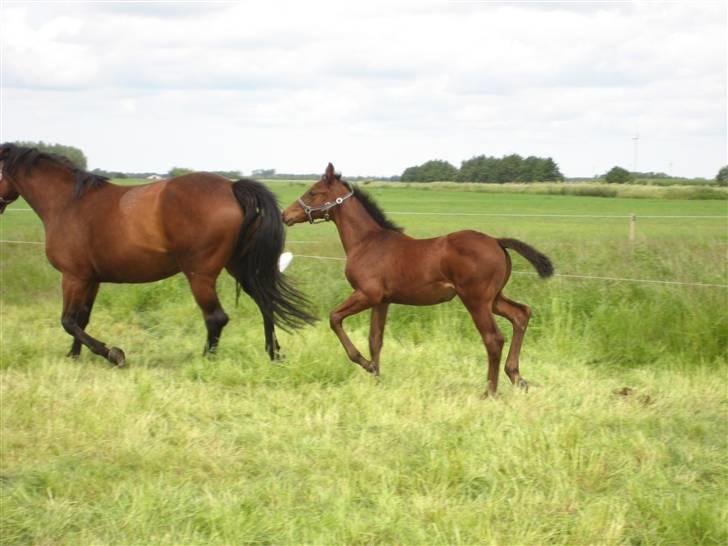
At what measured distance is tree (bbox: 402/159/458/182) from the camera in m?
17.6

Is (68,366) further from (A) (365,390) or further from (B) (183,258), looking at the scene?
(A) (365,390)

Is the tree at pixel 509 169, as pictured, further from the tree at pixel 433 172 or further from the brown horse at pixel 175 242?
the brown horse at pixel 175 242

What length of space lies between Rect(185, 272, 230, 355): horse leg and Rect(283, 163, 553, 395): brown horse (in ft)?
3.41

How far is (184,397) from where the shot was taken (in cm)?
661

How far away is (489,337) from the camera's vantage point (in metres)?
6.79

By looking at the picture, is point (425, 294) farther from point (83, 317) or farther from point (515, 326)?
point (83, 317)

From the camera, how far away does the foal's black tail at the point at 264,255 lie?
807cm

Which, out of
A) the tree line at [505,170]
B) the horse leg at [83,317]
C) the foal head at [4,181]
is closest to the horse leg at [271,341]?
the horse leg at [83,317]

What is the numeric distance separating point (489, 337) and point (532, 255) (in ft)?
2.21

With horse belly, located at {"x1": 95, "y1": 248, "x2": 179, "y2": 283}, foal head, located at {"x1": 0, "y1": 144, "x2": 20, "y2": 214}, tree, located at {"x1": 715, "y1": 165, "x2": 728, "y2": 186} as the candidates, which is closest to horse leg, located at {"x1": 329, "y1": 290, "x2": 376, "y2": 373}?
horse belly, located at {"x1": 95, "y1": 248, "x2": 179, "y2": 283}

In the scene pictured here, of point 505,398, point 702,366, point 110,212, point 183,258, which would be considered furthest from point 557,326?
point 110,212

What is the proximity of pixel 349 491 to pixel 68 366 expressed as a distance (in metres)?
3.93

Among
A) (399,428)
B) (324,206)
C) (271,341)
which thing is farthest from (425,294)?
(271,341)

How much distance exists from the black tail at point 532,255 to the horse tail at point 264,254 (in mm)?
2012
